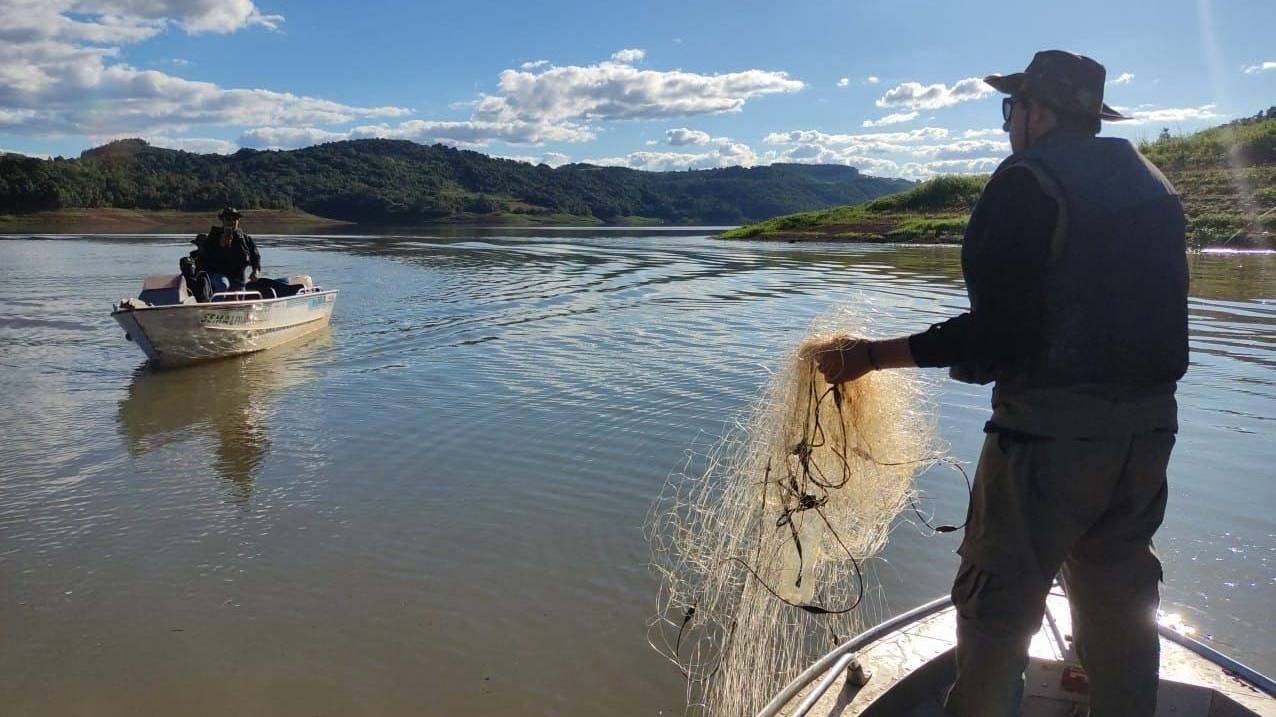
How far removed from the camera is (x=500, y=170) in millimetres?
199500

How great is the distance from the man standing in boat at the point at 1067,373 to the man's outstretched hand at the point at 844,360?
28cm

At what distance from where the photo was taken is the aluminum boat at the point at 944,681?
2980 millimetres

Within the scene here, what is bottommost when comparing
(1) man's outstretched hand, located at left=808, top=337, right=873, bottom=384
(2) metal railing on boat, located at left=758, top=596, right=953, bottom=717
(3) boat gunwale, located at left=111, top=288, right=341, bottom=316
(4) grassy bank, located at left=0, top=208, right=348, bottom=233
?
(2) metal railing on boat, located at left=758, top=596, right=953, bottom=717

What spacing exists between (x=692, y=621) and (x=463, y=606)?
1307 millimetres

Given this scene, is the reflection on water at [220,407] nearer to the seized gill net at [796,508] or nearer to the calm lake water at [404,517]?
the calm lake water at [404,517]

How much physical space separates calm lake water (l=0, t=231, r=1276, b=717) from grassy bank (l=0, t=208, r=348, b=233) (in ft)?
254

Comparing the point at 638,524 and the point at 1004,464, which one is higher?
the point at 1004,464

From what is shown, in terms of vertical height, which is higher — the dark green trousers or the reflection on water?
the dark green trousers

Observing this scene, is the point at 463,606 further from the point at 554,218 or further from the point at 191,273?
the point at 554,218

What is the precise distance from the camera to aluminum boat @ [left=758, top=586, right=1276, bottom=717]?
117 inches

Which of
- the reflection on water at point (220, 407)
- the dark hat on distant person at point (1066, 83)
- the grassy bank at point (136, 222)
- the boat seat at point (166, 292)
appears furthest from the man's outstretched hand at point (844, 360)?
the grassy bank at point (136, 222)

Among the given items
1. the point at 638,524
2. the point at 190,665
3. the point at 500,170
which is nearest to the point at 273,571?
the point at 190,665

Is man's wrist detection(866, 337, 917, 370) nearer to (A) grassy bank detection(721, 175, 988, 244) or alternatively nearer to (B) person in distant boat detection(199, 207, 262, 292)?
(B) person in distant boat detection(199, 207, 262, 292)

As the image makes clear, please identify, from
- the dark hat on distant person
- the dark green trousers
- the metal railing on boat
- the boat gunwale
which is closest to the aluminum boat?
the metal railing on boat
